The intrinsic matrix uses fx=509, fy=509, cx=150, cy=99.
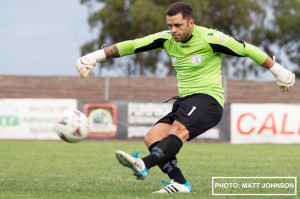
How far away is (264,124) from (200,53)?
532 inches

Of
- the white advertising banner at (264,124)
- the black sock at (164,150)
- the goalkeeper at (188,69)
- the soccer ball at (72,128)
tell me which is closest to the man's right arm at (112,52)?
the goalkeeper at (188,69)

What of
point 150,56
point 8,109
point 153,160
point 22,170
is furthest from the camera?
point 150,56

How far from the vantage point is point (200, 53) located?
584 cm

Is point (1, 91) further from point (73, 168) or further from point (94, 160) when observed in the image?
point (73, 168)

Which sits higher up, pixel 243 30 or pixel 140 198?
pixel 243 30

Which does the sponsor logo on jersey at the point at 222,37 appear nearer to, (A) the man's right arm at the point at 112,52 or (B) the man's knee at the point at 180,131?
(B) the man's knee at the point at 180,131

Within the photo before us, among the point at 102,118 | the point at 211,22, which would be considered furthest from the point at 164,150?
the point at 211,22

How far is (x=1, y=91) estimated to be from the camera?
23.5m

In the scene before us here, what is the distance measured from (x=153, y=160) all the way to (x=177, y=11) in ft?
5.35

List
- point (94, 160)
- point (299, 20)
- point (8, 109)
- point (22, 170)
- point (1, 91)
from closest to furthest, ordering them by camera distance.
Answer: point (22, 170) → point (94, 160) → point (8, 109) → point (1, 91) → point (299, 20)

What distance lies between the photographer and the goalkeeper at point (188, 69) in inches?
220

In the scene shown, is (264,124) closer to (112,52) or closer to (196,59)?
(196,59)

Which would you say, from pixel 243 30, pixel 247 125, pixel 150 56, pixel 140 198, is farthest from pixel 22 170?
pixel 243 30

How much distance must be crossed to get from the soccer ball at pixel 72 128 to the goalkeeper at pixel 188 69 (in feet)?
1.70
